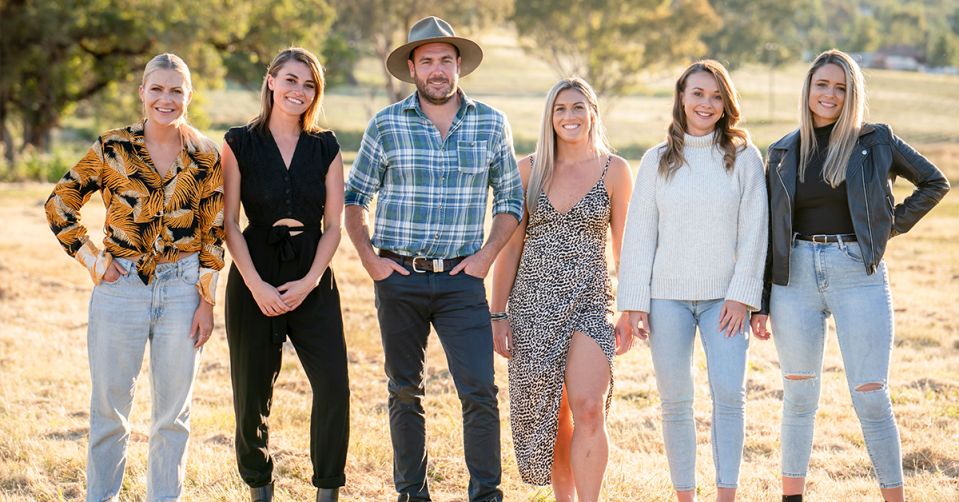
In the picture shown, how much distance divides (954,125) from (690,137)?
45.3 m

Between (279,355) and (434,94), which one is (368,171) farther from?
(279,355)

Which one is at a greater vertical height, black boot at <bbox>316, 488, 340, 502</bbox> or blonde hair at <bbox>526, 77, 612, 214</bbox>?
blonde hair at <bbox>526, 77, 612, 214</bbox>

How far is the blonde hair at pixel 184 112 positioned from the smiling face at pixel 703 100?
7.47ft

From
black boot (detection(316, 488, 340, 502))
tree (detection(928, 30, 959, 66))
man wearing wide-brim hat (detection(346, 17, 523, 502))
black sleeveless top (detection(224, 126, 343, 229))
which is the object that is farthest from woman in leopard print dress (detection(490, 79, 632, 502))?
tree (detection(928, 30, 959, 66))

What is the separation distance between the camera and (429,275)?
3.98m

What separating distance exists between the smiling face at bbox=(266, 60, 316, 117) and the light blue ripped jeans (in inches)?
97.7

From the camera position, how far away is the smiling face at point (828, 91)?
12.7 feet

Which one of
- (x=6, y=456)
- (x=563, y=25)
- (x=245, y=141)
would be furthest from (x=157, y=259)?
(x=563, y=25)

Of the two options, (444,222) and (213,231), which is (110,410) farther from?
(444,222)

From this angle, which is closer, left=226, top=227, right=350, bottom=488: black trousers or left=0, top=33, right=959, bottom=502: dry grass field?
left=226, top=227, right=350, bottom=488: black trousers

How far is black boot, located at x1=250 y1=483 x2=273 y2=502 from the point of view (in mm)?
3995

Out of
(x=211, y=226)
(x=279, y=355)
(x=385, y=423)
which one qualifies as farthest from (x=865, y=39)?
(x=211, y=226)

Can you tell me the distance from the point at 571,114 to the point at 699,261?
0.95m

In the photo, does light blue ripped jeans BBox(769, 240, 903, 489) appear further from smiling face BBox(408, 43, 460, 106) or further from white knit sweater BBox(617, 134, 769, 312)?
smiling face BBox(408, 43, 460, 106)
